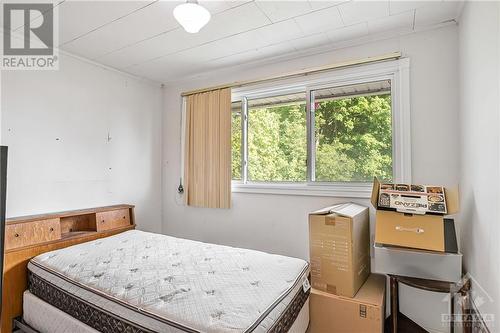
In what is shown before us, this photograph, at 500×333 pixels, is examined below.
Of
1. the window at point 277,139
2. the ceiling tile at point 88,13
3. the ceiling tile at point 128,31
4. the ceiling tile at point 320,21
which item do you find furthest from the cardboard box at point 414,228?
the ceiling tile at point 88,13

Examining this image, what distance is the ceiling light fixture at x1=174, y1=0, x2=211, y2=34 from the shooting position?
1514 mm

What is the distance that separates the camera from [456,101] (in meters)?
2.04

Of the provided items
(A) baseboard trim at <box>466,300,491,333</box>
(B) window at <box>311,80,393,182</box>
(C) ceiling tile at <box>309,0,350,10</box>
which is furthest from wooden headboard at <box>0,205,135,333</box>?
(A) baseboard trim at <box>466,300,491,333</box>

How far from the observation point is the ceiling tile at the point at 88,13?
1873mm

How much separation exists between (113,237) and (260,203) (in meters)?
1.52

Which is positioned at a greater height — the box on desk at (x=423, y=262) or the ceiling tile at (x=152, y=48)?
the ceiling tile at (x=152, y=48)

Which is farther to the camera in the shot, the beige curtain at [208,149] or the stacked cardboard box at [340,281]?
the beige curtain at [208,149]

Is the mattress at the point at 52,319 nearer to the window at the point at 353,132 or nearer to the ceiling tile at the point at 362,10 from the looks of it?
the window at the point at 353,132

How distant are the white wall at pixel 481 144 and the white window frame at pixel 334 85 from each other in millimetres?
378

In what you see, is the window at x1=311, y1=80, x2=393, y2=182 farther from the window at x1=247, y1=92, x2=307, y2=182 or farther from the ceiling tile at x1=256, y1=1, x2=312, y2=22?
the ceiling tile at x1=256, y1=1, x2=312, y2=22

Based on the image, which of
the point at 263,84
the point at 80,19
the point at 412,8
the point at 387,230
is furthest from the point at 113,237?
the point at 412,8

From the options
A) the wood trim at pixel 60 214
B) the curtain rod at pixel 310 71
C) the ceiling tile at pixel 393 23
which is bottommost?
the wood trim at pixel 60 214

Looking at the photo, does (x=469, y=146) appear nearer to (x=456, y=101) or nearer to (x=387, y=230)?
(x=456, y=101)

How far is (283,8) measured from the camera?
1.94 m
